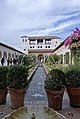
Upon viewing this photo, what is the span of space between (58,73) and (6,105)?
1533mm

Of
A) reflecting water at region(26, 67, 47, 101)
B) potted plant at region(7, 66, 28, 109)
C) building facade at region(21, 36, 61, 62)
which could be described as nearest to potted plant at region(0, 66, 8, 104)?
potted plant at region(7, 66, 28, 109)

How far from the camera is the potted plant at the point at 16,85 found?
4.73 meters

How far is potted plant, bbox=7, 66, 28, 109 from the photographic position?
4727mm

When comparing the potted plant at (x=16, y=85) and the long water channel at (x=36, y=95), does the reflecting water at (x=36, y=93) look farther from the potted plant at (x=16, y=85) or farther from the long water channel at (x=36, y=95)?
the potted plant at (x=16, y=85)

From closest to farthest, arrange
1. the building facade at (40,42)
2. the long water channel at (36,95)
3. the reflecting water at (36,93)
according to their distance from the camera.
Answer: the long water channel at (36,95) < the reflecting water at (36,93) < the building facade at (40,42)

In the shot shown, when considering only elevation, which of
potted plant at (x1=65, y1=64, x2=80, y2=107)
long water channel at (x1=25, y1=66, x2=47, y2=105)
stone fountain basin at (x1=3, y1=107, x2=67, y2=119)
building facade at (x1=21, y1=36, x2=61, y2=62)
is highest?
building facade at (x1=21, y1=36, x2=61, y2=62)

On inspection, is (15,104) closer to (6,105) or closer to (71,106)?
(6,105)

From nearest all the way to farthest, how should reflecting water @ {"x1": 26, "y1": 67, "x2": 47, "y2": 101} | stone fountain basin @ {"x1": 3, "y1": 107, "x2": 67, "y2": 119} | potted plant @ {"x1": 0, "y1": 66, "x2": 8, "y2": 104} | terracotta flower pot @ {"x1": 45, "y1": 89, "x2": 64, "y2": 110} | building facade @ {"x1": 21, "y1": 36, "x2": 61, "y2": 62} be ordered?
stone fountain basin @ {"x1": 3, "y1": 107, "x2": 67, "y2": 119} → terracotta flower pot @ {"x1": 45, "y1": 89, "x2": 64, "y2": 110} → potted plant @ {"x1": 0, "y1": 66, "x2": 8, "y2": 104} → reflecting water @ {"x1": 26, "y1": 67, "x2": 47, "y2": 101} → building facade @ {"x1": 21, "y1": 36, "x2": 61, "y2": 62}

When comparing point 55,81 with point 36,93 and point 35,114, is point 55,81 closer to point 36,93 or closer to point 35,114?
point 35,114

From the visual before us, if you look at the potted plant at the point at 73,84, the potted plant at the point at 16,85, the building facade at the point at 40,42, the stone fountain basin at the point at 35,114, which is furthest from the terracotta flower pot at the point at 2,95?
the building facade at the point at 40,42

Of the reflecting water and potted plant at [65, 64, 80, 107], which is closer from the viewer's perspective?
potted plant at [65, 64, 80, 107]

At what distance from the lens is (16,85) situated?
4.71 meters

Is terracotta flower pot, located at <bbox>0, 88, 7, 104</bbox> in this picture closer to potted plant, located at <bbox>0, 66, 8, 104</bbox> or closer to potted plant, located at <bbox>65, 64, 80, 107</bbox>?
potted plant, located at <bbox>0, 66, 8, 104</bbox>

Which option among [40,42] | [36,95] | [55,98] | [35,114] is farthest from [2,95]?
[40,42]
